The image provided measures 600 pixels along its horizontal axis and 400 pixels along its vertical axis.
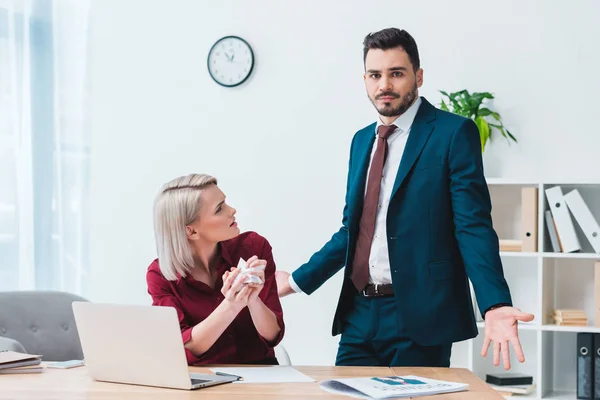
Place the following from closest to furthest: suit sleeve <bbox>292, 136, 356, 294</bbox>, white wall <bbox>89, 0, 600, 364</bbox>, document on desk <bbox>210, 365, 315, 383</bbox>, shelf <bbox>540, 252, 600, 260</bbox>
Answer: document on desk <bbox>210, 365, 315, 383</bbox> < suit sleeve <bbox>292, 136, 356, 294</bbox> < shelf <bbox>540, 252, 600, 260</bbox> < white wall <bbox>89, 0, 600, 364</bbox>

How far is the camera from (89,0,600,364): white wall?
13.3 ft

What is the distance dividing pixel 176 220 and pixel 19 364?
609 millimetres

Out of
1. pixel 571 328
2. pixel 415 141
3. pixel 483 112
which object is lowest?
pixel 571 328

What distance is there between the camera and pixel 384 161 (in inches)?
99.6

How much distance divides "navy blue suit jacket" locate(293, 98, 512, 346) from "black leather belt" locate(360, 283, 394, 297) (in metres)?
0.04

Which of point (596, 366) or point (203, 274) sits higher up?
point (203, 274)

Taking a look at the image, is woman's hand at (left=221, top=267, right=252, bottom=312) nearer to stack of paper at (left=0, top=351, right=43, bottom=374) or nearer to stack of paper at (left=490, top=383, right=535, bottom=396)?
stack of paper at (left=0, top=351, right=43, bottom=374)

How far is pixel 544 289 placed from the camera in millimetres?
3834

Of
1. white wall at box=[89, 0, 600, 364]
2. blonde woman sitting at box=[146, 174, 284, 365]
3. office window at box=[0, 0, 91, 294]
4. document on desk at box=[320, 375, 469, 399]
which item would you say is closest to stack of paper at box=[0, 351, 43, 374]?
blonde woman sitting at box=[146, 174, 284, 365]

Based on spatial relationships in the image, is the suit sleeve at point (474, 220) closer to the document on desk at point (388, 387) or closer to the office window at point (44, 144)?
the document on desk at point (388, 387)

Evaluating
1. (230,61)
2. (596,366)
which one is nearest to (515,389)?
(596,366)

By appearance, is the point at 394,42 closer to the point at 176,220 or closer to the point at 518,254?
the point at 176,220

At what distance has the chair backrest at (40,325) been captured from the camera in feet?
9.87

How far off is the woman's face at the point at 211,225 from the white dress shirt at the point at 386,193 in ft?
1.46
